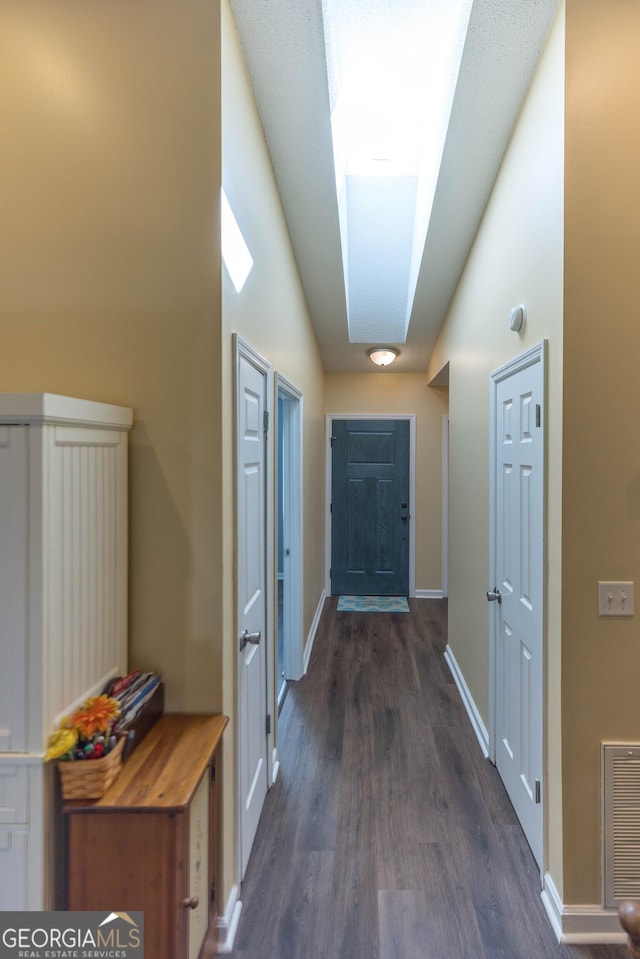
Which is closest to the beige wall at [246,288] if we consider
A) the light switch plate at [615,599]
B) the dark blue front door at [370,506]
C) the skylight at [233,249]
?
the skylight at [233,249]

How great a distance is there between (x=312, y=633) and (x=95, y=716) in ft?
9.71

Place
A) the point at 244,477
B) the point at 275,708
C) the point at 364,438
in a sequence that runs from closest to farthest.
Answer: the point at 244,477 < the point at 275,708 < the point at 364,438

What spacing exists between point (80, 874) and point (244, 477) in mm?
1189

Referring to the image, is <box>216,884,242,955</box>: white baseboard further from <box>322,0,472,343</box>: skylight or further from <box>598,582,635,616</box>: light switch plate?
<box>322,0,472,343</box>: skylight

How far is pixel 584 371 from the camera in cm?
160

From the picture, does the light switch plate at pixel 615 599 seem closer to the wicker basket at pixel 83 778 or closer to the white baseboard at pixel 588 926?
the white baseboard at pixel 588 926

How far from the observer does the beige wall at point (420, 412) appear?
17.4ft

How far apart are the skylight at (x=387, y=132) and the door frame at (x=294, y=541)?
121cm

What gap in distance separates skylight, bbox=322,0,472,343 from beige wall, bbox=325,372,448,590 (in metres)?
0.90

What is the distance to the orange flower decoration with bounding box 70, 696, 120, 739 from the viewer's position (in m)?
1.22

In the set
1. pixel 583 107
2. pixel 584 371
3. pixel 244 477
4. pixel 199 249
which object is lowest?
pixel 244 477

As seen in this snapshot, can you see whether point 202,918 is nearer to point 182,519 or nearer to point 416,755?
point 182,519

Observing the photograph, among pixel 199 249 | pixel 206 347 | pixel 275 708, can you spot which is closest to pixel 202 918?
pixel 275 708

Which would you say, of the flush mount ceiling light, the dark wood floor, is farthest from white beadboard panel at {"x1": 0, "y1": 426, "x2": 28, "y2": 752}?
the flush mount ceiling light
